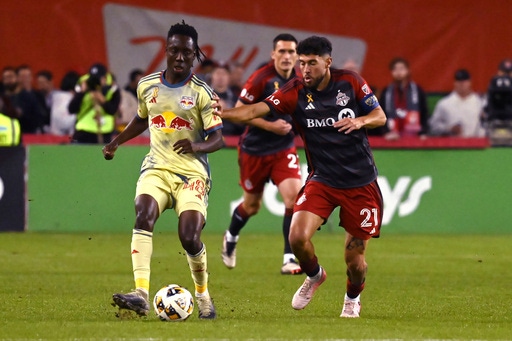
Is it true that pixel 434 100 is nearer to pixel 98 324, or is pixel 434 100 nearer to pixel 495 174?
pixel 495 174

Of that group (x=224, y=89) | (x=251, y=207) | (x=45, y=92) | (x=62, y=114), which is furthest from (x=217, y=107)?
(x=45, y=92)

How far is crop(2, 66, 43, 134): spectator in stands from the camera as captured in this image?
18938 mm

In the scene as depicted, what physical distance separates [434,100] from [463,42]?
1.09 metres

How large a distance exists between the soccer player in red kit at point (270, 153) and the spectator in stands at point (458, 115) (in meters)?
6.29

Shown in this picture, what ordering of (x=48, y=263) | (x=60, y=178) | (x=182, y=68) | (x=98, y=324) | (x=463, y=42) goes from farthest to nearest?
1. (x=463, y=42)
2. (x=60, y=178)
3. (x=48, y=263)
4. (x=182, y=68)
5. (x=98, y=324)

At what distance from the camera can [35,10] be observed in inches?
803

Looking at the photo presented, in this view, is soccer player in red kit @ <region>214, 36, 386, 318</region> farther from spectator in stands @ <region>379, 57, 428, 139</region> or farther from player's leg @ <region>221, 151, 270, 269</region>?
spectator in stands @ <region>379, 57, 428, 139</region>

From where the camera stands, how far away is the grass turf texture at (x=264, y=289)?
28.0 feet

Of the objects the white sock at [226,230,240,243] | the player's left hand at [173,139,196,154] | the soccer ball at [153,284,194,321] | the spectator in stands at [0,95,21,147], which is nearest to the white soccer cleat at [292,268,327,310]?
the soccer ball at [153,284,194,321]

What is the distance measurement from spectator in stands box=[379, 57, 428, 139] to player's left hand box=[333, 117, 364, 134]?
27.9 feet

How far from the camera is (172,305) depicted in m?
8.93

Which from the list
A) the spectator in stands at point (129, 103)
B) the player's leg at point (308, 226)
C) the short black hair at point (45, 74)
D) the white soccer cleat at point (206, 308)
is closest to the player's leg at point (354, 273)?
the player's leg at point (308, 226)

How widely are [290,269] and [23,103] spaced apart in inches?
292

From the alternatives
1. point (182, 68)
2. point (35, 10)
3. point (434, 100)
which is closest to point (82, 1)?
point (35, 10)
